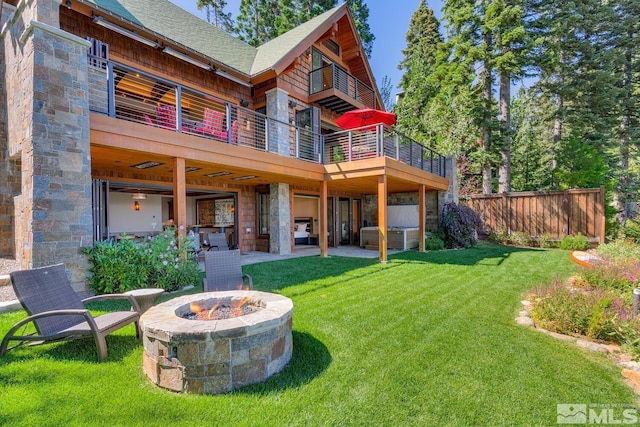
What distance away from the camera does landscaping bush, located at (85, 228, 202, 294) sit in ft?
16.3

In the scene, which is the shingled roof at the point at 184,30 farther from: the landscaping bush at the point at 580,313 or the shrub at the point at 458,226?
the landscaping bush at the point at 580,313

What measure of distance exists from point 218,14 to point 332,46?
1471cm

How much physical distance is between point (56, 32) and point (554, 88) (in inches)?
774

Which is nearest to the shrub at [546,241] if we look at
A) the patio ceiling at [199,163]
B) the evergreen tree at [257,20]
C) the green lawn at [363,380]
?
the patio ceiling at [199,163]

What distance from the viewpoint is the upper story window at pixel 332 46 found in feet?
43.7

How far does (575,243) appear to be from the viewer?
37.7ft

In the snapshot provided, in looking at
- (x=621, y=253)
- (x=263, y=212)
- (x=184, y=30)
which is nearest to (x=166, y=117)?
(x=184, y=30)

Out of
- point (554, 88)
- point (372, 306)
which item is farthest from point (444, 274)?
point (554, 88)

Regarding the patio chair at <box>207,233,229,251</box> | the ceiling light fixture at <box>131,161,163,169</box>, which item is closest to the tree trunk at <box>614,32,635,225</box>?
the patio chair at <box>207,233,229,251</box>

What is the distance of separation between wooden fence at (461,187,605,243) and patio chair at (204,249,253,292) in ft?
42.6

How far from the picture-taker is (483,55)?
14219mm

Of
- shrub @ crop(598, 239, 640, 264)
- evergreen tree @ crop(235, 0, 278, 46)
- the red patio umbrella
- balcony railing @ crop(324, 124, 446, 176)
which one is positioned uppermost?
evergreen tree @ crop(235, 0, 278, 46)

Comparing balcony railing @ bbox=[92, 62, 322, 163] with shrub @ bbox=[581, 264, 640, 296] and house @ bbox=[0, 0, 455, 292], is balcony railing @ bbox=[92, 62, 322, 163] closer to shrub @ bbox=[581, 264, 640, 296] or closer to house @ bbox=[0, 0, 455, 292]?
house @ bbox=[0, 0, 455, 292]

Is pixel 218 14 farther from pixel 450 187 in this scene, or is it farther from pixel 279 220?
pixel 450 187
